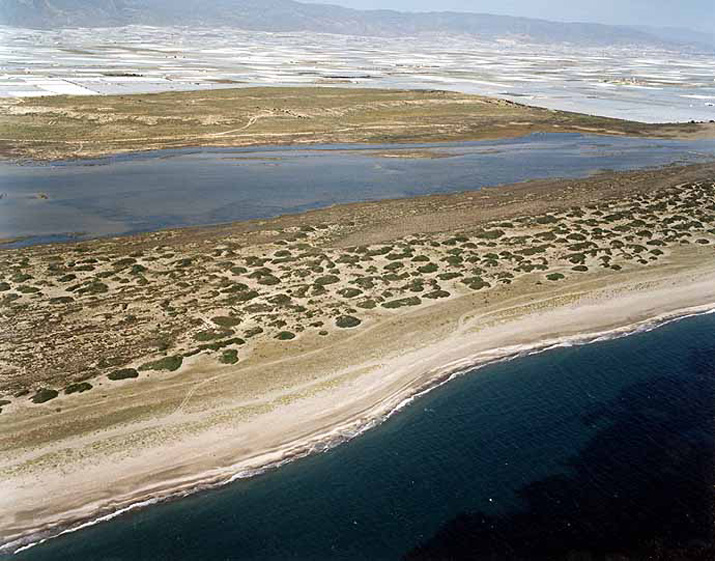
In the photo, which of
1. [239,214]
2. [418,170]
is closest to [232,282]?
[239,214]

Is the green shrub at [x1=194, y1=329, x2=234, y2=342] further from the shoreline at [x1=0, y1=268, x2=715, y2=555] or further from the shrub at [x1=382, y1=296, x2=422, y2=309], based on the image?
the shrub at [x1=382, y1=296, x2=422, y2=309]

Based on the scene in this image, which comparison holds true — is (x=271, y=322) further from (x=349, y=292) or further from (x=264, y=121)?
(x=264, y=121)

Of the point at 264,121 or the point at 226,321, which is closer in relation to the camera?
the point at 226,321

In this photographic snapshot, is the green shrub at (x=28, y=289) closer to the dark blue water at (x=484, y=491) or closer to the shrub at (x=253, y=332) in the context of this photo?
the shrub at (x=253, y=332)

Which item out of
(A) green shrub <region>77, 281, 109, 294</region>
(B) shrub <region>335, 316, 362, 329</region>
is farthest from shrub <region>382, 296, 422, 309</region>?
(A) green shrub <region>77, 281, 109, 294</region>

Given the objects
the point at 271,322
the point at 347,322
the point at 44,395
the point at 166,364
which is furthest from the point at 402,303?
the point at 44,395

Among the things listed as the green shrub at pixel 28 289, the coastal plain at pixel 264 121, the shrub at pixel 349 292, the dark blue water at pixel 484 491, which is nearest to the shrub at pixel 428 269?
the shrub at pixel 349 292
